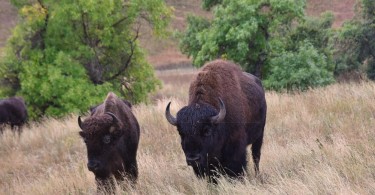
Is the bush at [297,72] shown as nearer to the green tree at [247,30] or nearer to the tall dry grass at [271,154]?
the green tree at [247,30]

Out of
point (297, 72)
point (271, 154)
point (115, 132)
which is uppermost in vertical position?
point (115, 132)

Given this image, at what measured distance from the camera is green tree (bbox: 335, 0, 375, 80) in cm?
2430

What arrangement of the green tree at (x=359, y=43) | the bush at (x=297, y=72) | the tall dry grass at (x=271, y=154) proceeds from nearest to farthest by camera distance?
the tall dry grass at (x=271, y=154) → the bush at (x=297, y=72) → the green tree at (x=359, y=43)

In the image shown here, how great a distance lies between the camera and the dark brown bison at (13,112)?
756 inches

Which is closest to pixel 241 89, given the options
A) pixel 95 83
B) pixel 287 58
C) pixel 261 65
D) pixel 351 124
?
pixel 351 124

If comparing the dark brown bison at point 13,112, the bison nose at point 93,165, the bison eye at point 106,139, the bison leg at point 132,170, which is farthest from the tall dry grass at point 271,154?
the dark brown bison at point 13,112

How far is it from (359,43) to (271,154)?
17804mm

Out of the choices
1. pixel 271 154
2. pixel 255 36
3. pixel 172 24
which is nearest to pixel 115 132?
pixel 271 154

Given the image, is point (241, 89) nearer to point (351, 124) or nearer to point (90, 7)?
point (351, 124)

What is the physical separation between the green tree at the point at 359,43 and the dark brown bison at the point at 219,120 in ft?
57.2

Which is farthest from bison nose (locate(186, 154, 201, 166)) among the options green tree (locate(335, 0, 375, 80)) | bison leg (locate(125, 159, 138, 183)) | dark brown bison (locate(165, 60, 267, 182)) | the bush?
green tree (locate(335, 0, 375, 80))

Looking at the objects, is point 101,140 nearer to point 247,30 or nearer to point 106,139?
point 106,139

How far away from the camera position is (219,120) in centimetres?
666

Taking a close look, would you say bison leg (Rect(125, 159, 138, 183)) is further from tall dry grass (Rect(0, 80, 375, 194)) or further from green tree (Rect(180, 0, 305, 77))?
green tree (Rect(180, 0, 305, 77))
